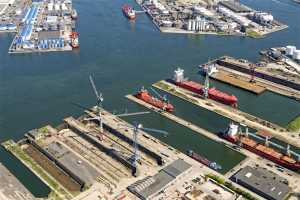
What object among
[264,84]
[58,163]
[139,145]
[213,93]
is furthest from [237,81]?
[58,163]

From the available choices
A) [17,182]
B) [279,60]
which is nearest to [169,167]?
[17,182]

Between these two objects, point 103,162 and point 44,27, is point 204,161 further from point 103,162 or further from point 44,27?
point 44,27

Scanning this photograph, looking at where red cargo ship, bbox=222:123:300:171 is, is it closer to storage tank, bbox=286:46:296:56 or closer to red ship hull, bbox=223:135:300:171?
red ship hull, bbox=223:135:300:171

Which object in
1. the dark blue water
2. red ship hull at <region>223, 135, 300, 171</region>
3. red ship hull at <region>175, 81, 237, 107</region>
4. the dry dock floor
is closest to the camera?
red ship hull at <region>223, 135, 300, 171</region>

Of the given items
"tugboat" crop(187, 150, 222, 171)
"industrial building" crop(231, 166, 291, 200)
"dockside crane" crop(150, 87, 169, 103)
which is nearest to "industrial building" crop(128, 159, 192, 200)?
"tugboat" crop(187, 150, 222, 171)

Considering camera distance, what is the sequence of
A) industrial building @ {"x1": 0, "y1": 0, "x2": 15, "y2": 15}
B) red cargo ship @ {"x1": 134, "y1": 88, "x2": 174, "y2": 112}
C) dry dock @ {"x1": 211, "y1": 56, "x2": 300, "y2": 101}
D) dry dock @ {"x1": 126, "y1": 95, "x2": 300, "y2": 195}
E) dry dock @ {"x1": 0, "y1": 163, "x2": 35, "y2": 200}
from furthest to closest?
1. industrial building @ {"x1": 0, "y1": 0, "x2": 15, "y2": 15}
2. dry dock @ {"x1": 211, "y1": 56, "x2": 300, "y2": 101}
3. red cargo ship @ {"x1": 134, "y1": 88, "x2": 174, "y2": 112}
4. dry dock @ {"x1": 126, "y1": 95, "x2": 300, "y2": 195}
5. dry dock @ {"x1": 0, "y1": 163, "x2": 35, "y2": 200}

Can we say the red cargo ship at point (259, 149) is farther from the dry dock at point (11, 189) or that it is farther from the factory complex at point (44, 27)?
the factory complex at point (44, 27)
